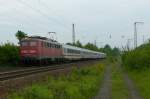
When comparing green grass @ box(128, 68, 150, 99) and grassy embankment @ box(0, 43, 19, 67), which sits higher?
grassy embankment @ box(0, 43, 19, 67)

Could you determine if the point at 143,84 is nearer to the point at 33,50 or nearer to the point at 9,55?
the point at 33,50

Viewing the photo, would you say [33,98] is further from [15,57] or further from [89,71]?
[15,57]

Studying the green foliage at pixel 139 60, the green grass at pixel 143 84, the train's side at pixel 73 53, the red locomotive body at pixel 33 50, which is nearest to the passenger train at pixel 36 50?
the red locomotive body at pixel 33 50

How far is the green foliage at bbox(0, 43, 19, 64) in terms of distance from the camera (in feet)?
171

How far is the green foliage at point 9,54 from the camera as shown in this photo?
52.1m

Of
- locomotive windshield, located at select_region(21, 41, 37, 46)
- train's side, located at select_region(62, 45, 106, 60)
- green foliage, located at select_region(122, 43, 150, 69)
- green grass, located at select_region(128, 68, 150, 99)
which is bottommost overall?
green grass, located at select_region(128, 68, 150, 99)

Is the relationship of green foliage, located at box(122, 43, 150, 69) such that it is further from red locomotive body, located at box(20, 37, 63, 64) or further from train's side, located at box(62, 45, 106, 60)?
train's side, located at box(62, 45, 106, 60)

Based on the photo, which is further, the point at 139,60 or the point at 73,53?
the point at 73,53

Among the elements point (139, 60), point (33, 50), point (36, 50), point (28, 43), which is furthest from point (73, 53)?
point (139, 60)

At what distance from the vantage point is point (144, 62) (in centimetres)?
4409

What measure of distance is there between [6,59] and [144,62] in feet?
55.1

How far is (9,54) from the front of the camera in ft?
173

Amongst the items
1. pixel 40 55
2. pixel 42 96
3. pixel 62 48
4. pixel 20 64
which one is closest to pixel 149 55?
pixel 40 55

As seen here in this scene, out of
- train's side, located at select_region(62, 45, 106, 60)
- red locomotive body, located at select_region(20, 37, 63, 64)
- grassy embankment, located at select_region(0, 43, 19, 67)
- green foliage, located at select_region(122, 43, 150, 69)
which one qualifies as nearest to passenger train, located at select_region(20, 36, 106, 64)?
red locomotive body, located at select_region(20, 37, 63, 64)
